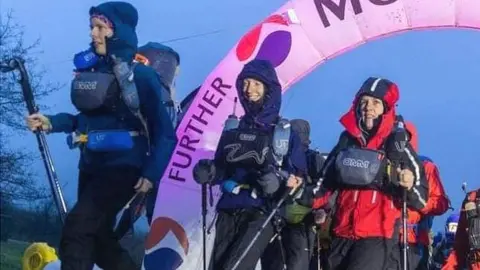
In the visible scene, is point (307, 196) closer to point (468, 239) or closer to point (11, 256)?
point (468, 239)

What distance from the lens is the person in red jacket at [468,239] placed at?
280 inches

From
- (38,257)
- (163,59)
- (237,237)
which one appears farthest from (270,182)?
(163,59)

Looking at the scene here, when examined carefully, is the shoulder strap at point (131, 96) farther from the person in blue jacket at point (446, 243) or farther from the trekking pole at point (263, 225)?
the person in blue jacket at point (446, 243)

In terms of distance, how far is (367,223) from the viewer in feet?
21.6

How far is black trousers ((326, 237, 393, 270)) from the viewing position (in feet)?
21.3

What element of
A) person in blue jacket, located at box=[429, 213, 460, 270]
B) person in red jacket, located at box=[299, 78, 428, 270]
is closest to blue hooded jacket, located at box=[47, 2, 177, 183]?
→ person in red jacket, located at box=[299, 78, 428, 270]

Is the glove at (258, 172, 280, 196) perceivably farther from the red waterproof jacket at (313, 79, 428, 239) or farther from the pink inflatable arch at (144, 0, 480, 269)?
the pink inflatable arch at (144, 0, 480, 269)

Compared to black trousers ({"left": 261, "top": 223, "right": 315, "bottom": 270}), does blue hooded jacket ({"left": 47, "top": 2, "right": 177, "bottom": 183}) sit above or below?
above

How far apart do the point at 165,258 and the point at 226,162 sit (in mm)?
3504

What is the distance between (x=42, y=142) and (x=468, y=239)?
2.95 m

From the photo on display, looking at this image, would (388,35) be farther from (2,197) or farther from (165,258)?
(2,197)

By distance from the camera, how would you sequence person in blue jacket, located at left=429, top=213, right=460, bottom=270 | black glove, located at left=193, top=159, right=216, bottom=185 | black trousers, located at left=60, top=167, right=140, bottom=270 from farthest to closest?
person in blue jacket, located at left=429, top=213, right=460, bottom=270 → black glove, located at left=193, top=159, right=216, bottom=185 → black trousers, located at left=60, top=167, right=140, bottom=270

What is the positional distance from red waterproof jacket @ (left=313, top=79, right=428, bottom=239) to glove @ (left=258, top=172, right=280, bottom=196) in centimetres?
46

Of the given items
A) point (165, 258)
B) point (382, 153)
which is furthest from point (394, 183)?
point (165, 258)
